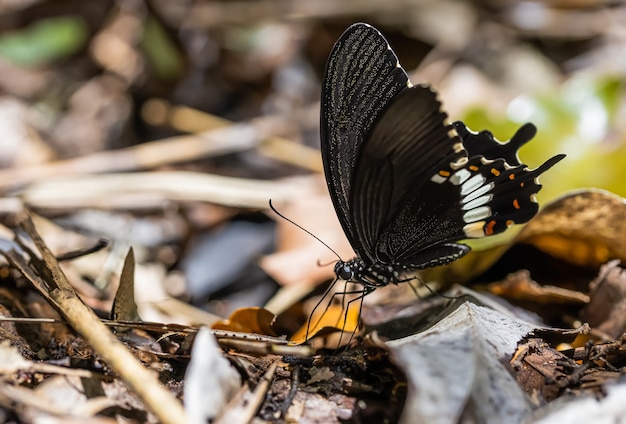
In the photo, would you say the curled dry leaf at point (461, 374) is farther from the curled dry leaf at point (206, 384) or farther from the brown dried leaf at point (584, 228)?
the brown dried leaf at point (584, 228)

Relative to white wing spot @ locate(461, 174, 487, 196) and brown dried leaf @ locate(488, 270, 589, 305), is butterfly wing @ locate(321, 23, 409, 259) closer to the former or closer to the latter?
white wing spot @ locate(461, 174, 487, 196)

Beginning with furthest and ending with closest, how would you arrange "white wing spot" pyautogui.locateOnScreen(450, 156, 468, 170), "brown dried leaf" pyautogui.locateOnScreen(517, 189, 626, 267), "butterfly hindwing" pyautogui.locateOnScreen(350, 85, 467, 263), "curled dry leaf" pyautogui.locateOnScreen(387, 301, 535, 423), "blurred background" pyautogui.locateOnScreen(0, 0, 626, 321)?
"blurred background" pyautogui.locateOnScreen(0, 0, 626, 321) < "brown dried leaf" pyautogui.locateOnScreen(517, 189, 626, 267) < "white wing spot" pyautogui.locateOnScreen(450, 156, 468, 170) < "butterfly hindwing" pyautogui.locateOnScreen(350, 85, 467, 263) < "curled dry leaf" pyautogui.locateOnScreen(387, 301, 535, 423)

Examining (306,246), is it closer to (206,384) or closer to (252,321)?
(252,321)

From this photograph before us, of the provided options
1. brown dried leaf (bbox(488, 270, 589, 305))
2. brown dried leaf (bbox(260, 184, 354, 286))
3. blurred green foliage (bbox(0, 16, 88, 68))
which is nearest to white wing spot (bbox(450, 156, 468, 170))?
brown dried leaf (bbox(488, 270, 589, 305))

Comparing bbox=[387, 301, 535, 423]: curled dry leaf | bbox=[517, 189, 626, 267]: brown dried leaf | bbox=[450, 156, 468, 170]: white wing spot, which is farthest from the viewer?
bbox=[517, 189, 626, 267]: brown dried leaf

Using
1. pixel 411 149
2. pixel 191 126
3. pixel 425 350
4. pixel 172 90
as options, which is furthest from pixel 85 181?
pixel 425 350

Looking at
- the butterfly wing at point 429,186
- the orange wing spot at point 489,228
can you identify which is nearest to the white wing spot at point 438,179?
the butterfly wing at point 429,186

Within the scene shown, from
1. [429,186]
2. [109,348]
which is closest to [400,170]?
[429,186]
